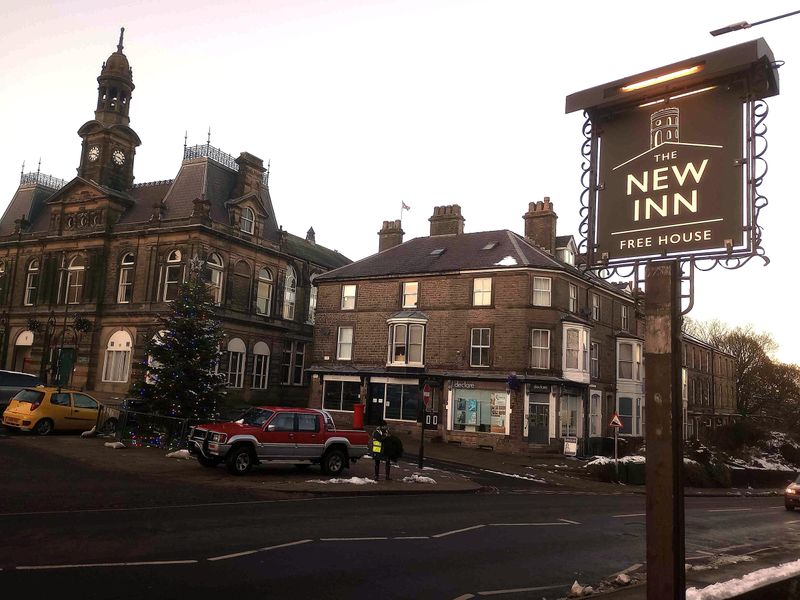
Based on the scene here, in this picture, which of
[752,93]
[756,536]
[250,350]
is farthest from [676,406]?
[250,350]

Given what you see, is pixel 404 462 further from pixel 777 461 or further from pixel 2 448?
pixel 777 461

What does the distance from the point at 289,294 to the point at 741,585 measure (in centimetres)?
4599

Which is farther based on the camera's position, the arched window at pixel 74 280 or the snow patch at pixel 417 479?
the arched window at pixel 74 280

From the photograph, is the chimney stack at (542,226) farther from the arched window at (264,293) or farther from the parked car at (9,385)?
the parked car at (9,385)

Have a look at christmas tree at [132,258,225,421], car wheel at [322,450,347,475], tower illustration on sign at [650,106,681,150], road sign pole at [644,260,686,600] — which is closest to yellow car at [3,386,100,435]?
christmas tree at [132,258,225,421]

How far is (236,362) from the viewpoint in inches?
1784

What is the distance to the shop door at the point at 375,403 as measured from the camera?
38062 millimetres

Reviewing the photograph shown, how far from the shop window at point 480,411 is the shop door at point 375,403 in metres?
4.72

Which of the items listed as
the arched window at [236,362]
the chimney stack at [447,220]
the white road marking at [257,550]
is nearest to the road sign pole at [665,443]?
the white road marking at [257,550]

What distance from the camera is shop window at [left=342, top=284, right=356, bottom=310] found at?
41106mm

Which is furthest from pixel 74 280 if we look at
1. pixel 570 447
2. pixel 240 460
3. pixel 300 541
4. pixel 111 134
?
pixel 300 541

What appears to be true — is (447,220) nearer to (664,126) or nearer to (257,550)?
(257,550)

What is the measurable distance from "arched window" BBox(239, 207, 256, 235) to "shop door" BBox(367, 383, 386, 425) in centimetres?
1659

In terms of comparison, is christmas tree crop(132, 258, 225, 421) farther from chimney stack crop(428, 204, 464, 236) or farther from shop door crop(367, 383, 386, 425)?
chimney stack crop(428, 204, 464, 236)
